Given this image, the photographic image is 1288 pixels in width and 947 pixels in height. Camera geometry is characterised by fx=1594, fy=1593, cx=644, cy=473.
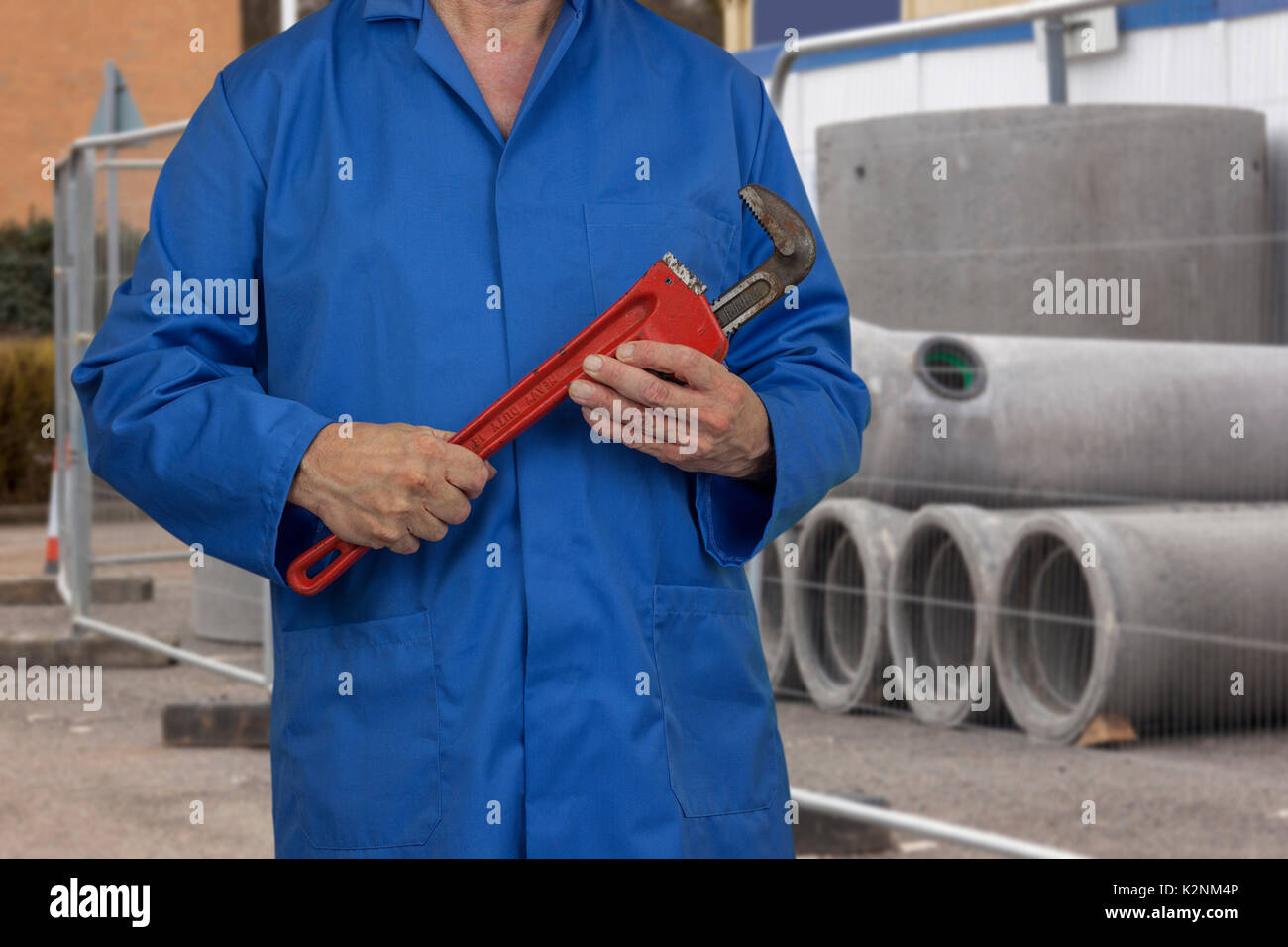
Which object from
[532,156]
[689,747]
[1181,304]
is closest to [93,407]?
[532,156]

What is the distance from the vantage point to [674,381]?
1.60 metres

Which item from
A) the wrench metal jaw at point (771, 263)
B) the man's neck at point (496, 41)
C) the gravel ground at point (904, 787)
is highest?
the man's neck at point (496, 41)

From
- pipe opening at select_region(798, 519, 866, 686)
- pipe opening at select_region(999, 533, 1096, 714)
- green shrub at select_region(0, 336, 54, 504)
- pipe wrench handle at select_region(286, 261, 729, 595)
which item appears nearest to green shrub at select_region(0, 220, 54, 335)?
green shrub at select_region(0, 336, 54, 504)

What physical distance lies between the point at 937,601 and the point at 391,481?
329 cm

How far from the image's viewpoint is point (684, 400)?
1.57 metres

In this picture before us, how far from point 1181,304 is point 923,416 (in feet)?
2.73

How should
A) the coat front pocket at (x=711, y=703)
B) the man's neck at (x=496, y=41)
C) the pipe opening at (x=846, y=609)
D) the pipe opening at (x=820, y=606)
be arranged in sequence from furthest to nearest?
the pipe opening at (x=820, y=606) → the pipe opening at (x=846, y=609) → the man's neck at (x=496, y=41) → the coat front pocket at (x=711, y=703)

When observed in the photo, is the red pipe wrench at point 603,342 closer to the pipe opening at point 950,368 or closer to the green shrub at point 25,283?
the pipe opening at point 950,368

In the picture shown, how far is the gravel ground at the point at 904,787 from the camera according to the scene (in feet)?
13.2

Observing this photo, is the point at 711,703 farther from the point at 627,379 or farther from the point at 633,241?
the point at 633,241

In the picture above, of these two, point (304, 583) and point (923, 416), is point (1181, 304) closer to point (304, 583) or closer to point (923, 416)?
point (923, 416)

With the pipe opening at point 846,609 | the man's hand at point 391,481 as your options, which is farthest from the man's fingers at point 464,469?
the pipe opening at point 846,609

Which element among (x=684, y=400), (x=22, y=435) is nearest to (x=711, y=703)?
(x=684, y=400)

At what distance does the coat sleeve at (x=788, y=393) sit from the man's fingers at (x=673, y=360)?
129mm
